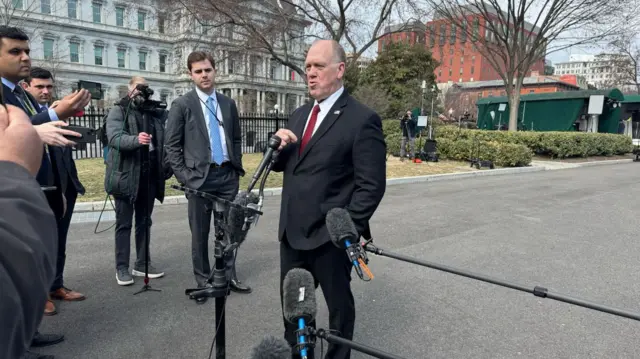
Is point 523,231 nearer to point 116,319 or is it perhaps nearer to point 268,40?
point 116,319

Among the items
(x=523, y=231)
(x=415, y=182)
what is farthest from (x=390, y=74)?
(x=523, y=231)

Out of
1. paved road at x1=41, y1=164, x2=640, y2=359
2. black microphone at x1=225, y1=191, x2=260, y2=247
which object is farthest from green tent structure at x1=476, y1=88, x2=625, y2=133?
black microphone at x1=225, y1=191, x2=260, y2=247

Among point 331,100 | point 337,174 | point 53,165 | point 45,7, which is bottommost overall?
point 53,165

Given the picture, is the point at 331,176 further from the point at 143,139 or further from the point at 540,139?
the point at 540,139

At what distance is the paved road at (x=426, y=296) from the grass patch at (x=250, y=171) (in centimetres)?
218

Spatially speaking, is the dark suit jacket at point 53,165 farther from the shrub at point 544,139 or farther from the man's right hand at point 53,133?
the shrub at point 544,139

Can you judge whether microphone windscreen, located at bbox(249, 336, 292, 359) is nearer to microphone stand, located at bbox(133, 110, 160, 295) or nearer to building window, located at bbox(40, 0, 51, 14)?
microphone stand, located at bbox(133, 110, 160, 295)

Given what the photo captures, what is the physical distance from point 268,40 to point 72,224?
41.5 ft

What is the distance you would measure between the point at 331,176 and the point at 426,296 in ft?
8.24

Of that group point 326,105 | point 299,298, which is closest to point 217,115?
point 326,105

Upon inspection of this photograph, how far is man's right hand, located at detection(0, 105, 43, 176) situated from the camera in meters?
0.93

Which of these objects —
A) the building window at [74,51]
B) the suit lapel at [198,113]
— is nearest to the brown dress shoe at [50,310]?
the suit lapel at [198,113]

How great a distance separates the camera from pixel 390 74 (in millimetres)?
41188

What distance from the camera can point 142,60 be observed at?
6538 centimetres
